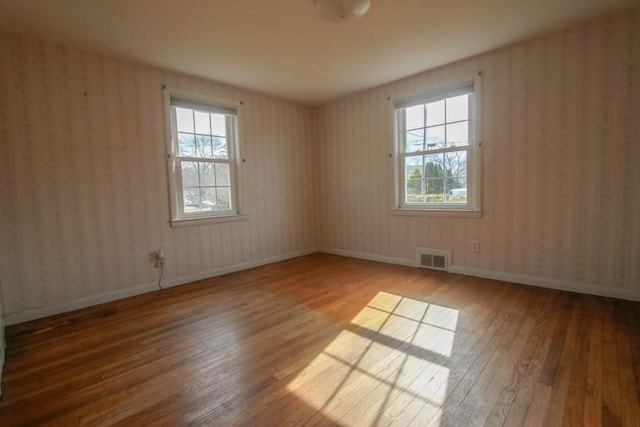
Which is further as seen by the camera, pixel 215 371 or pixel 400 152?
pixel 400 152

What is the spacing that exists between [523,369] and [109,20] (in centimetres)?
364

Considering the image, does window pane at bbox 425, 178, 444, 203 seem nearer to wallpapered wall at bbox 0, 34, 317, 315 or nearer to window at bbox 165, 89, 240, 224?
window at bbox 165, 89, 240, 224

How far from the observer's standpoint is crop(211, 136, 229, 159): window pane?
12.1 ft

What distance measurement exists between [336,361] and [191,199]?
260cm

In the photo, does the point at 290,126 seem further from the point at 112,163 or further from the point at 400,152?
the point at 112,163

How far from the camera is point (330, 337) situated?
2057 mm

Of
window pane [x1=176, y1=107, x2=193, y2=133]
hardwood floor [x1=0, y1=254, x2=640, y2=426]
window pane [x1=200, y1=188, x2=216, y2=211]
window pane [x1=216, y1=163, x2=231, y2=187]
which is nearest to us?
hardwood floor [x1=0, y1=254, x2=640, y2=426]

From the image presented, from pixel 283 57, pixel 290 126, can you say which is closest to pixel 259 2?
pixel 283 57

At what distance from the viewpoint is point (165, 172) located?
324cm

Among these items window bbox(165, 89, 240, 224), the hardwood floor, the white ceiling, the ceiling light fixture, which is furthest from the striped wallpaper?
the ceiling light fixture

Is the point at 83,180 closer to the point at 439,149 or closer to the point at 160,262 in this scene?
the point at 160,262

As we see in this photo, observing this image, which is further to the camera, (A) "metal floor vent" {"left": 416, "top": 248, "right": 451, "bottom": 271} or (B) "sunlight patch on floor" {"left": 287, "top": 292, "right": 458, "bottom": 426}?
(A) "metal floor vent" {"left": 416, "top": 248, "right": 451, "bottom": 271}

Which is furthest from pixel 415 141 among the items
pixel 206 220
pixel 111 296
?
pixel 111 296

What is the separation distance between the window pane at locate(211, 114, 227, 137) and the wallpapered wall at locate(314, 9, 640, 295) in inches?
89.2
